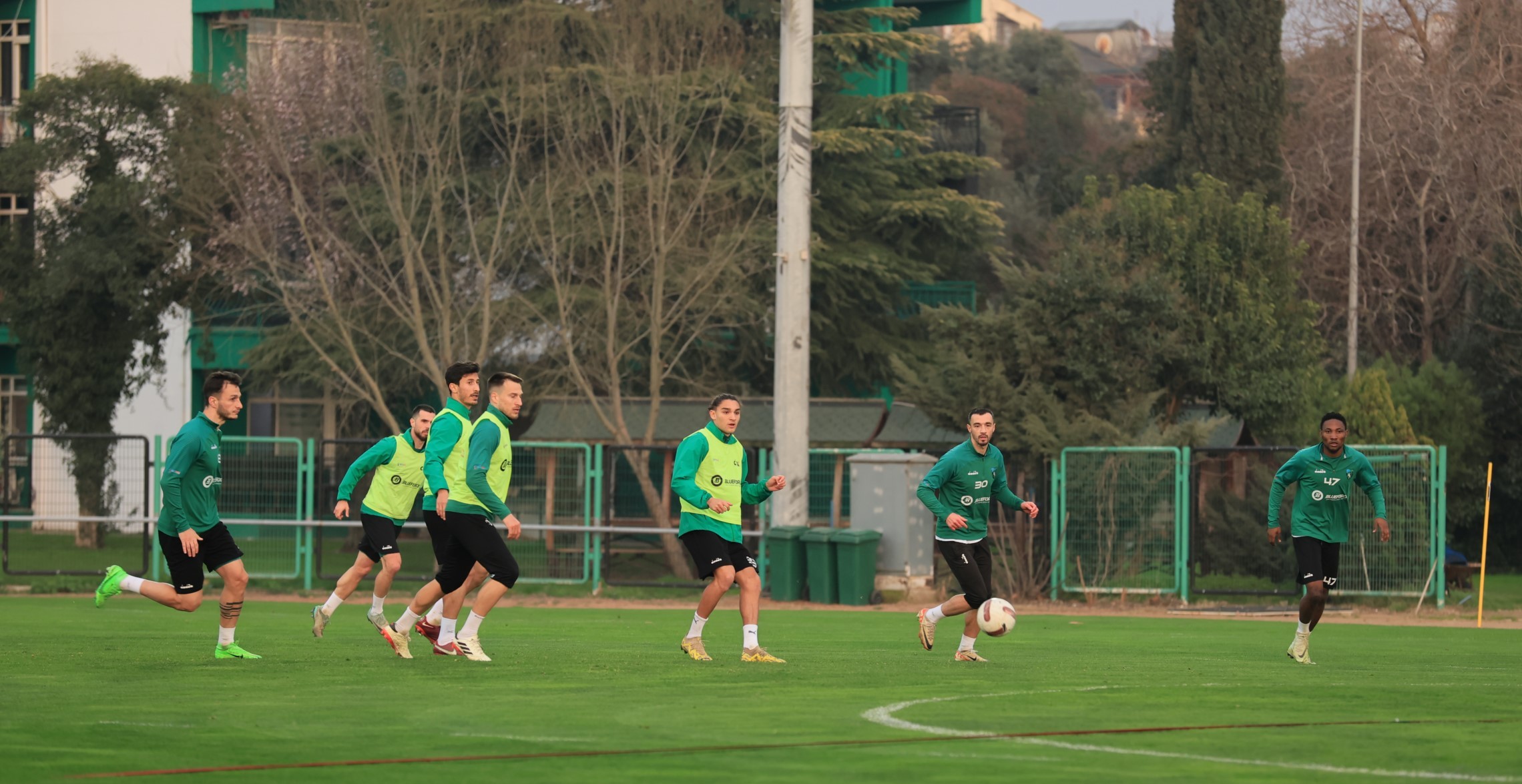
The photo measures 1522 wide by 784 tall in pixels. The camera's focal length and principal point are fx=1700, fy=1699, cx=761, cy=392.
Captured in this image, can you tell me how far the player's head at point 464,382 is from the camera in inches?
484

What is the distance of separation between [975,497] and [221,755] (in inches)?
269

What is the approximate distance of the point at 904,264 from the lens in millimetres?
34344

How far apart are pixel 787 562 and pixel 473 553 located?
1192 cm

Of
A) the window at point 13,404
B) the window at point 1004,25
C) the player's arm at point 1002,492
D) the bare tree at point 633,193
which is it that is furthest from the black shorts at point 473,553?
the window at point 1004,25

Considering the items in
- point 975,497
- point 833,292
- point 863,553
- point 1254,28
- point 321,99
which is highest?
point 1254,28

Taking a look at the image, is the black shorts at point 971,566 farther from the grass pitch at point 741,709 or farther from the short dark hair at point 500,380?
the short dark hair at point 500,380

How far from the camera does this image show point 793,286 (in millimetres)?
→ 23531

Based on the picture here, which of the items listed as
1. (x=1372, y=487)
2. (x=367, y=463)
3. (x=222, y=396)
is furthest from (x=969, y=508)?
(x=222, y=396)

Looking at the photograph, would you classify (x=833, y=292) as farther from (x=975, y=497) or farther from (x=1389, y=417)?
(x=975, y=497)

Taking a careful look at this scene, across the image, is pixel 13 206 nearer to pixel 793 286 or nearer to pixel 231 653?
pixel 793 286

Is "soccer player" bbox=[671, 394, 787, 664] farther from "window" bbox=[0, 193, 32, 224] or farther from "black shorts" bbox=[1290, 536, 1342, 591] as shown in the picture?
"window" bbox=[0, 193, 32, 224]

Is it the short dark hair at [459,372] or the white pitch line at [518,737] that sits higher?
the short dark hair at [459,372]

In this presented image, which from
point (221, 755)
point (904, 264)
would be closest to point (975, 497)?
point (221, 755)

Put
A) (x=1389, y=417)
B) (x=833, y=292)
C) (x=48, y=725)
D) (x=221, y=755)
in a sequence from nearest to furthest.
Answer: (x=221, y=755) → (x=48, y=725) → (x=1389, y=417) → (x=833, y=292)
